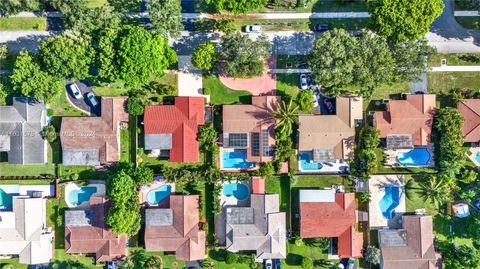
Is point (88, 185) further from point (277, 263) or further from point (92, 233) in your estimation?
point (277, 263)

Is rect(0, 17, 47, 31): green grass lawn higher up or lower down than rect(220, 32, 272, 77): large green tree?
higher up

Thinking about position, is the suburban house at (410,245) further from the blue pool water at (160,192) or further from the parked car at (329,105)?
the blue pool water at (160,192)

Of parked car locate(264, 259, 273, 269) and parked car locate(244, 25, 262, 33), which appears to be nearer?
parked car locate(244, 25, 262, 33)

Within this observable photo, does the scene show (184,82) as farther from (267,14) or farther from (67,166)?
(67,166)

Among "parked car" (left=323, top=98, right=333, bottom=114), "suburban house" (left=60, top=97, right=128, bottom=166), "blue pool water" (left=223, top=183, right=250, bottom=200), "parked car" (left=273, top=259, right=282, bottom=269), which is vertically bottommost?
"parked car" (left=273, top=259, right=282, bottom=269)

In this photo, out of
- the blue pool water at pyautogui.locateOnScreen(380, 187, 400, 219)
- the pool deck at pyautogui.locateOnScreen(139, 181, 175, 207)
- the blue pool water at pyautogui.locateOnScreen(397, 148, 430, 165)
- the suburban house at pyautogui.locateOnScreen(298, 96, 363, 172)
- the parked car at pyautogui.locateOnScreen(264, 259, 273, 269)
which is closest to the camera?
the suburban house at pyautogui.locateOnScreen(298, 96, 363, 172)

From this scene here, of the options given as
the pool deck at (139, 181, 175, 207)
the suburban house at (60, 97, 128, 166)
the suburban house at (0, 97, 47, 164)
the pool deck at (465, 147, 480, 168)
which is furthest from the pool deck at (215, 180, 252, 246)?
the pool deck at (465, 147, 480, 168)

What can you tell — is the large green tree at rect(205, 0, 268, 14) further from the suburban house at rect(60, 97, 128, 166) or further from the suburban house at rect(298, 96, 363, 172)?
the suburban house at rect(60, 97, 128, 166)

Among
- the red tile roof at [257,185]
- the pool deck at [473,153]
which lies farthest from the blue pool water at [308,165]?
the pool deck at [473,153]
